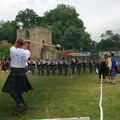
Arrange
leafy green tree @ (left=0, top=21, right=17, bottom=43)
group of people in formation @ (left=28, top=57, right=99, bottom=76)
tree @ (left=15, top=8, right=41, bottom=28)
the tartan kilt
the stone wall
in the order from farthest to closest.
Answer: tree @ (left=15, top=8, right=41, bottom=28), leafy green tree @ (left=0, top=21, right=17, bottom=43), the stone wall, group of people in formation @ (left=28, top=57, right=99, bottom=76), the tartan kilt

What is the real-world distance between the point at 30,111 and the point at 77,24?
Answer: 369ft

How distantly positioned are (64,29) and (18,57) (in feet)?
353

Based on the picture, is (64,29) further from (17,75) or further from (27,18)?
(17,75)

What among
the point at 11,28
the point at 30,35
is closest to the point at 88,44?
the point at 30,35

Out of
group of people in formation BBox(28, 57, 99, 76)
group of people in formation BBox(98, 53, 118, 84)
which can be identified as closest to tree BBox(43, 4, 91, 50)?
group of people in formation BBox(28, 57, 99, 76)

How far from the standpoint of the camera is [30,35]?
105000 millimetres

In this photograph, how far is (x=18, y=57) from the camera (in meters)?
12.1

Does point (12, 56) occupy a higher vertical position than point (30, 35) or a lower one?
lower

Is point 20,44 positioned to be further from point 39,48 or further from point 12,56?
point 39,48

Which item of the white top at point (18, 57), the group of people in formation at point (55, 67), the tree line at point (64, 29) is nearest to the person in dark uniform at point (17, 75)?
the white top at point (18, 57)

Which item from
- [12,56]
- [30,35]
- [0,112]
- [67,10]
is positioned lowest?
[0,112]

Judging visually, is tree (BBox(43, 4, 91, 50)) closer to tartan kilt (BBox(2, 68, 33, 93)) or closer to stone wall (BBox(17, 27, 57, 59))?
stone wall (BBox(17, 27, 57, 59))

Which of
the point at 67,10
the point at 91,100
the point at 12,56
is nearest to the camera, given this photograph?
the point at 12,56

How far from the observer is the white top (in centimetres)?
1211
